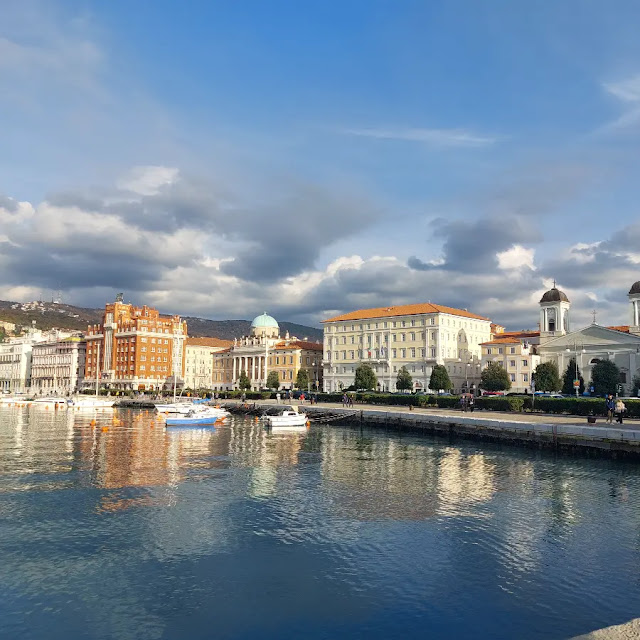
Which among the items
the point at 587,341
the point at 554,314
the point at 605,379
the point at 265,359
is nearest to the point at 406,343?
the point at 554,314

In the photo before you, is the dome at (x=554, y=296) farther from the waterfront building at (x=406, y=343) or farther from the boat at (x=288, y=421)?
the boat at (x=288, y=421)

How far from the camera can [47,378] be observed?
655ft

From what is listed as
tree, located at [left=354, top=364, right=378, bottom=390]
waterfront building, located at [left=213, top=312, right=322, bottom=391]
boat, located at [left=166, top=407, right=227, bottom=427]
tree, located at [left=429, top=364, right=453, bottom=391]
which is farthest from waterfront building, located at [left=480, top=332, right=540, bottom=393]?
boat, located at [left=166, top=407, right=227, bottom=427]

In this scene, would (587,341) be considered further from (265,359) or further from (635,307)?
(265,359)

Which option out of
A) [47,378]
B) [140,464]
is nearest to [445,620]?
[140,464]

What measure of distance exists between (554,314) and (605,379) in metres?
28.9

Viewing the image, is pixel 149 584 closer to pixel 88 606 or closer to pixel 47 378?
pixel 88 606

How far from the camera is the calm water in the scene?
50.2ft

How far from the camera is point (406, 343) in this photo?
126 m

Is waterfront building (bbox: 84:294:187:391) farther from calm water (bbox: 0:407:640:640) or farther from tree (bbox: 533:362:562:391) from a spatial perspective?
calm water (bbox: 0:407:640:640)

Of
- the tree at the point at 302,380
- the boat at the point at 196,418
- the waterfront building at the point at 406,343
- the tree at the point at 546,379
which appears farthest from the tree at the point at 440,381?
the boat at the point at 196,418

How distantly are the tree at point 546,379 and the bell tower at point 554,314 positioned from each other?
20.9 m

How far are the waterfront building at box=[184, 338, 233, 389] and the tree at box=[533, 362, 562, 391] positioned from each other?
10454 centimetres

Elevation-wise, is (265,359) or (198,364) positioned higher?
(265,359)
